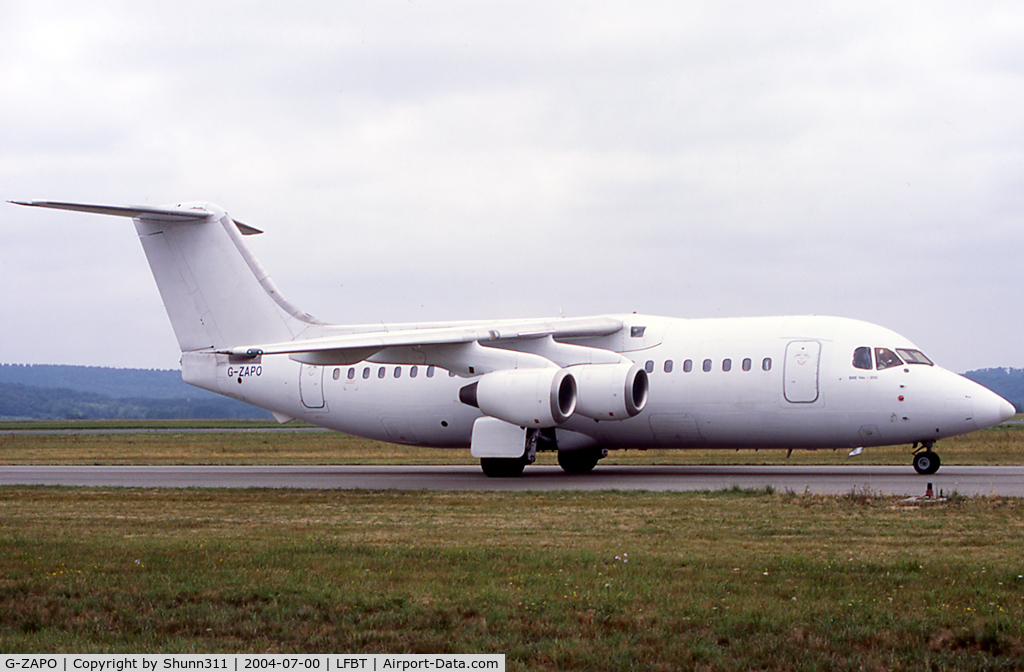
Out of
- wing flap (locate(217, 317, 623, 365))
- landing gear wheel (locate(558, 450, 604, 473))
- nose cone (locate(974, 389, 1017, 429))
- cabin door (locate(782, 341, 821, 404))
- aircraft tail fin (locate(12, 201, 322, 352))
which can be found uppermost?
aircraft tail fin (locate(12, 201, 322, 352))

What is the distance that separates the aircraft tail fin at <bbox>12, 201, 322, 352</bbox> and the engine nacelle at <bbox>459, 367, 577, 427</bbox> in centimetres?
730

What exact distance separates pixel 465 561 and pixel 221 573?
242cm

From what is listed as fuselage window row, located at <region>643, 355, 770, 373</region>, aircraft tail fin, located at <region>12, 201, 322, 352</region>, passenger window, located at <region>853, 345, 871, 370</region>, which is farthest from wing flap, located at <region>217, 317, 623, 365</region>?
passenger window, located at <region>853, 345, 871, 370</region>

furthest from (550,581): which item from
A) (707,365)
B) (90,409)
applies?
(90,409)

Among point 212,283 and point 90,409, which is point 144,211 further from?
point 90,409

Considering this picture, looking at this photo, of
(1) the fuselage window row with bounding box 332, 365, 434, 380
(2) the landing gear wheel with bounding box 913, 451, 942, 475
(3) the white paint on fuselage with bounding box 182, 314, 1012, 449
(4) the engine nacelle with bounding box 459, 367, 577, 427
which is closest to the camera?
(3) the white paint on fuselage with bounding box 182, 314, 1012, 449

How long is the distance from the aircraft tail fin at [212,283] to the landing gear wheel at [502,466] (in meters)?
6.98

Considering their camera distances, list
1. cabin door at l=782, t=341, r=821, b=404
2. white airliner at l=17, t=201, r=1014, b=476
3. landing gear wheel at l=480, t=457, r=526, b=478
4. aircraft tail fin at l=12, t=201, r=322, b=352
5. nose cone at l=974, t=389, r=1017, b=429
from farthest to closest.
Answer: aircraft tail fin at l=12, t=201, r=322, b=352
landing gear wheel at l=480, t=457, r=526, b=478
cabin door at l=782, t=341, r=821, b=404
white airliner at l=17, t=201, r=1014, b=476
nose cone at l=974, t=389, r=1017, b=429

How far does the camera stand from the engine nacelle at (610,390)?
74.0ft

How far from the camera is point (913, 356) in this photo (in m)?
23.0

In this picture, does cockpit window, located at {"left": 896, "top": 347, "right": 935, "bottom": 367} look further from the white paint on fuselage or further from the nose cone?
the nose cone

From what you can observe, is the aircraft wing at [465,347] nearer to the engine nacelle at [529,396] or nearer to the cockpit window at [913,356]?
the engine nacelle at [529,396]

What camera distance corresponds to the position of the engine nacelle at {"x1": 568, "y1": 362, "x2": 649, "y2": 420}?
22.5 metres

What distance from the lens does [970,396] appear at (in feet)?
72.7
